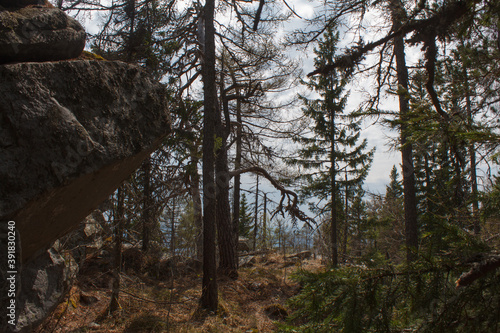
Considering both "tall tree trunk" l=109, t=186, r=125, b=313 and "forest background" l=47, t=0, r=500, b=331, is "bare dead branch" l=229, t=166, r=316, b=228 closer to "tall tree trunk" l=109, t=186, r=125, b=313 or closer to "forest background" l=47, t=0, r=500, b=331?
"forest background" l=47, t=0, r=500, b=331

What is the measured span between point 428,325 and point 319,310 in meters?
0.63

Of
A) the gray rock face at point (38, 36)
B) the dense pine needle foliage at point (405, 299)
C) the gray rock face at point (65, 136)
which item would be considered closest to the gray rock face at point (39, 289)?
the gray rock face at point (65, 136)

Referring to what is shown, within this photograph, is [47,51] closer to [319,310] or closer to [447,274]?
[319,310]

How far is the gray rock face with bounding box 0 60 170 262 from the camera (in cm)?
231

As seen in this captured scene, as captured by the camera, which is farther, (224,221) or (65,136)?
(224,221)

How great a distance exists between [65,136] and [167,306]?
216 inches

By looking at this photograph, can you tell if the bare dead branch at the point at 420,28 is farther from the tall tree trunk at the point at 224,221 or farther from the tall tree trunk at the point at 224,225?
the tall tree trunk at the point at 224,225

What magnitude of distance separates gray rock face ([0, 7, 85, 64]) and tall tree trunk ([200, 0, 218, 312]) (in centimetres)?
437

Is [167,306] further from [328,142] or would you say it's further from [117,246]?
[328,142]

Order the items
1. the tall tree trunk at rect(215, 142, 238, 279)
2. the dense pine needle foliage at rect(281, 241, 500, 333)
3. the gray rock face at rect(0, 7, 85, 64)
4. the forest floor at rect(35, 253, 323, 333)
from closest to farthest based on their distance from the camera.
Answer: the dense pine needle foliage at rect(281, 241, 500, 333) → the gray rock face at rect(0, 7, 85, 64) → the forest floor at rect(35, 253, 323, 333) → the tall tree trunk at rect(215, 142, 238, 279)

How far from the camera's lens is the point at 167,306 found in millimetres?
6918

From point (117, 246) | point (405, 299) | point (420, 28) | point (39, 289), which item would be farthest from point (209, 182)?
point (405, 299)

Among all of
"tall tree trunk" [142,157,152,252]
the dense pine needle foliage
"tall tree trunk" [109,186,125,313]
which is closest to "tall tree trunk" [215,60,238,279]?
"tall tree trunk" [142,157,152,252]

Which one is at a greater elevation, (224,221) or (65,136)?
(65,136)
